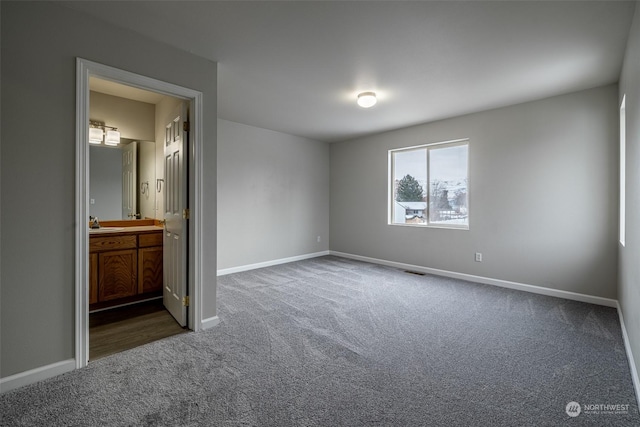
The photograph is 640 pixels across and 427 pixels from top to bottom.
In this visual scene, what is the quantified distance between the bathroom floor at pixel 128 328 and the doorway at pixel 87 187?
257mm

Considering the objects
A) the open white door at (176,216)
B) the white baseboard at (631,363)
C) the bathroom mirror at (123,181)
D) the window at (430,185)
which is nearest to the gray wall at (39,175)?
the open white door at (176,216)

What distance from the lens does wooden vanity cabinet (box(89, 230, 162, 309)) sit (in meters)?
3.20

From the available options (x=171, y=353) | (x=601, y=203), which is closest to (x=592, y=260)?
(x=601, y=203)

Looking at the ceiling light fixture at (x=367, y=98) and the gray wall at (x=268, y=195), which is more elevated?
the ceiling light fixture at (x=367, y=98)

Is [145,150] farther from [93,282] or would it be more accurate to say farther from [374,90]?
[374,90]

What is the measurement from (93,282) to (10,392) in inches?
58.5

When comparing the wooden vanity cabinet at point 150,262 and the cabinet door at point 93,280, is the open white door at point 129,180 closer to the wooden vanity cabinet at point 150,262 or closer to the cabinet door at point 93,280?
the wooden vanity cabinet at point 150,262

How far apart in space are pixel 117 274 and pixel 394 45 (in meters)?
3.75

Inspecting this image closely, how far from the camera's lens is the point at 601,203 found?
11.1ft

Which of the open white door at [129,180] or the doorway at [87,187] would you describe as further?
the open white door at [129,180]

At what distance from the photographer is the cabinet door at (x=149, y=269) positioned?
3.52m

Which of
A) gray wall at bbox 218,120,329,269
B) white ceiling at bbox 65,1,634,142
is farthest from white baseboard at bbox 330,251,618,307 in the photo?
white ceiling at bbox 65,1,634,142

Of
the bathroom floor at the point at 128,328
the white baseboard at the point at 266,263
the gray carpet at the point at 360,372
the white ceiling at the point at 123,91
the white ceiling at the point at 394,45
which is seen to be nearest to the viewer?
the gray carpet at the point at 360,372

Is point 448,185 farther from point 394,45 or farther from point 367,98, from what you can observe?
point 394,45
